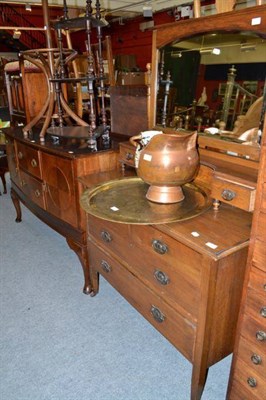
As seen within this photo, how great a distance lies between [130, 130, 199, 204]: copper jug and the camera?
1.23 meters

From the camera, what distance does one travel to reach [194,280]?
1.12 meters

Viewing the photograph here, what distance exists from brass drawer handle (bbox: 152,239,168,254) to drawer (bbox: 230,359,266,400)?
19.3 inches

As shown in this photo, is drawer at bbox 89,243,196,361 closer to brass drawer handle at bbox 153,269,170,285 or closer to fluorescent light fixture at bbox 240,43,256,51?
brass drawer handle at bbox 153,269,170,285

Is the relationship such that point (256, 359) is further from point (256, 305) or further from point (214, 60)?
point (214, 60)

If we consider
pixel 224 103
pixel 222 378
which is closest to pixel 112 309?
pixel 222 378

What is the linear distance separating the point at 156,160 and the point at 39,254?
5.69ft

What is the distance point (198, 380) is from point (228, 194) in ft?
2.53

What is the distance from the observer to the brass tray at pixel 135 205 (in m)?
1.19

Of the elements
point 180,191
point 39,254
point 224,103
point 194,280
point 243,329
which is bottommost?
point 39,254

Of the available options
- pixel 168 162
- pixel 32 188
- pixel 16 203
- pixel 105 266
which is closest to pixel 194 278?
pixel 168 162

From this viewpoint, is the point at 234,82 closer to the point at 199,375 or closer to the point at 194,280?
the point at 194,280

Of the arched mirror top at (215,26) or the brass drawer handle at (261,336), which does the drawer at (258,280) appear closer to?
the brass drawer handle at (261,336)

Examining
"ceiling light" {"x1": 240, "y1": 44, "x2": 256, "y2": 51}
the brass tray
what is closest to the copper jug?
the brass tray

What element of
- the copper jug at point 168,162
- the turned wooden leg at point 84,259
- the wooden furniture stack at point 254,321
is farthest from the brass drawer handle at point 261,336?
the turned wooden leg at point 84,259
